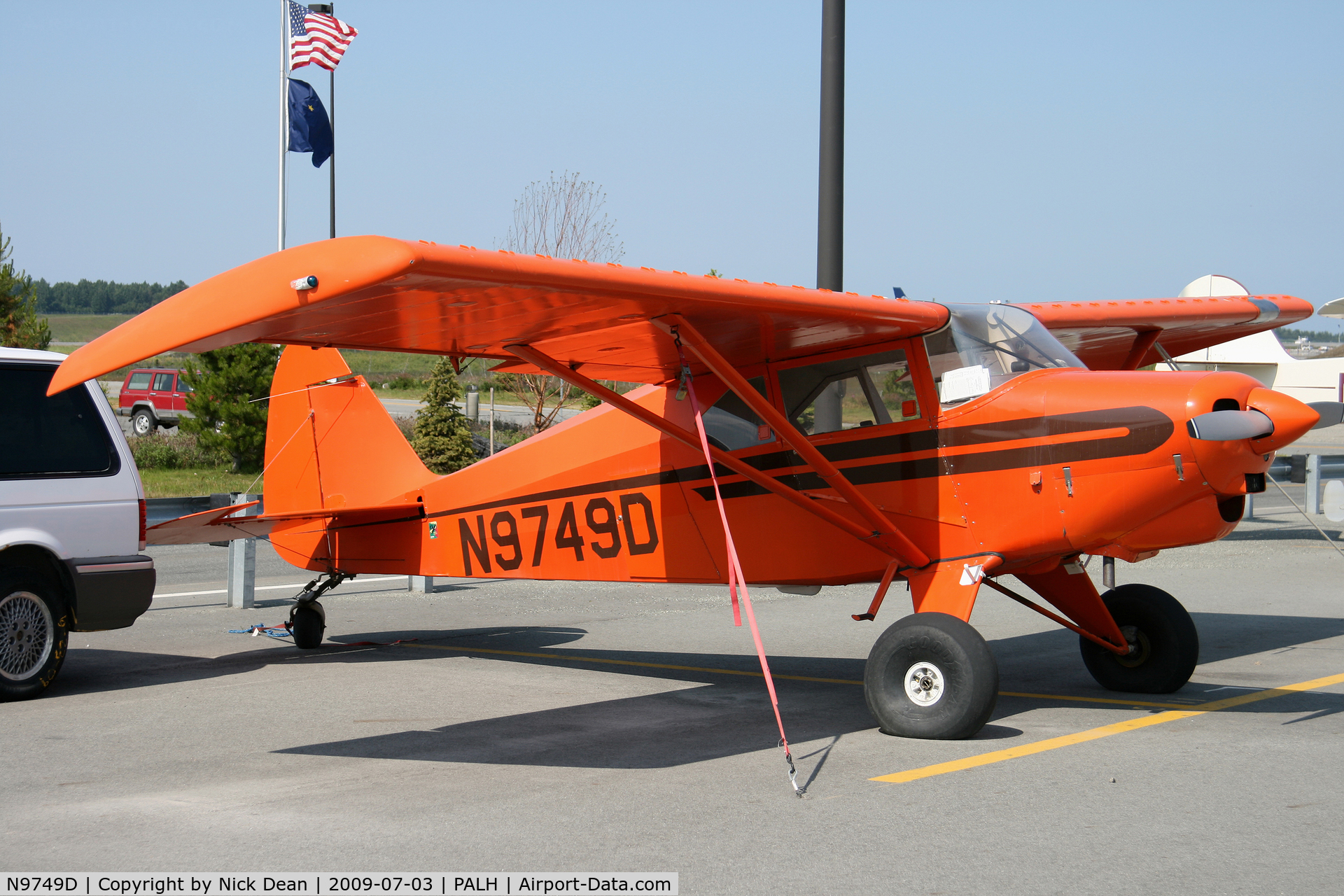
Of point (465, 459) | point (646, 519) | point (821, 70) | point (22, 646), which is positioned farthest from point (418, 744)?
point (465, 459)

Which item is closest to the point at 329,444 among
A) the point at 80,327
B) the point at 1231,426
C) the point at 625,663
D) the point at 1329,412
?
the point at 625,663

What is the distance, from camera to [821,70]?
11.5 metres

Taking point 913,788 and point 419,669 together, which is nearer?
point 913,788

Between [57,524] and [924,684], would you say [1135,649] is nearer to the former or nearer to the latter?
[924,684]

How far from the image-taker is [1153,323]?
856cm

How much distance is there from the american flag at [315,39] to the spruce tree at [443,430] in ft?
23.1

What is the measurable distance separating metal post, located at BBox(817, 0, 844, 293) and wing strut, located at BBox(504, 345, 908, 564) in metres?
4.72

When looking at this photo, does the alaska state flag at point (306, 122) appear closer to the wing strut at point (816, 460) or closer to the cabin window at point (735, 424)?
the cabin window at point (735, 424)

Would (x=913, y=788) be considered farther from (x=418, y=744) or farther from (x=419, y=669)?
(x=419, y=669)

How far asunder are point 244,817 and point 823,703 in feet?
12.4

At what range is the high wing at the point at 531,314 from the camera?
4.84 m

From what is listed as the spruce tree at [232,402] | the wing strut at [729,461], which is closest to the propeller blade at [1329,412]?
the wing strut at [729,461]

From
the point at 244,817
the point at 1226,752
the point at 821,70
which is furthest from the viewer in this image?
the point at 821,70

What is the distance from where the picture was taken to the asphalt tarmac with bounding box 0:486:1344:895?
13.9ft
